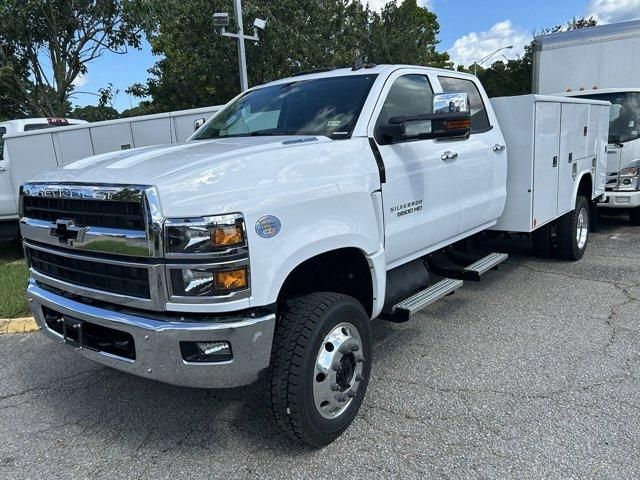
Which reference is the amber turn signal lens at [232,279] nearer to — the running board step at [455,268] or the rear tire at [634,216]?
the running board step at [455,268]

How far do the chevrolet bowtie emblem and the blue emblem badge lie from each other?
91 centimetres

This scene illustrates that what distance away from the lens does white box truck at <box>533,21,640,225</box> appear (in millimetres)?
8547

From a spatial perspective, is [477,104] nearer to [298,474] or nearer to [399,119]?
[399,119]

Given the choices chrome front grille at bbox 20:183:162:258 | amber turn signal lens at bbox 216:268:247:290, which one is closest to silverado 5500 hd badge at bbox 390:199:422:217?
amber turn signal lens at bbox 216:268:247:290

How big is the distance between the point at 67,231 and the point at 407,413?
7.25ft

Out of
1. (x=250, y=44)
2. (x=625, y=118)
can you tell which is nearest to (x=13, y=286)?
(x=625, y=118)

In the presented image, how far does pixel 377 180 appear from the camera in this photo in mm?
3432

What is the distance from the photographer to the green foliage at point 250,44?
1567cm

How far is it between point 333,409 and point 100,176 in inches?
68.9

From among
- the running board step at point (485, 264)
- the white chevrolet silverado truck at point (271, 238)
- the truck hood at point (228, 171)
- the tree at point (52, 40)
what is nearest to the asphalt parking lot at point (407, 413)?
the white chevrolet silverado truck at point (271, 238)

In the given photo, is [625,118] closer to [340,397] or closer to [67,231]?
[340,397]

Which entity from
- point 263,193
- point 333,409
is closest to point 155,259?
point 263,193

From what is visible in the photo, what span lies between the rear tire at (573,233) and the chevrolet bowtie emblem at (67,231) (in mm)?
5590

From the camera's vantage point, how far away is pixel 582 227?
7023mm
